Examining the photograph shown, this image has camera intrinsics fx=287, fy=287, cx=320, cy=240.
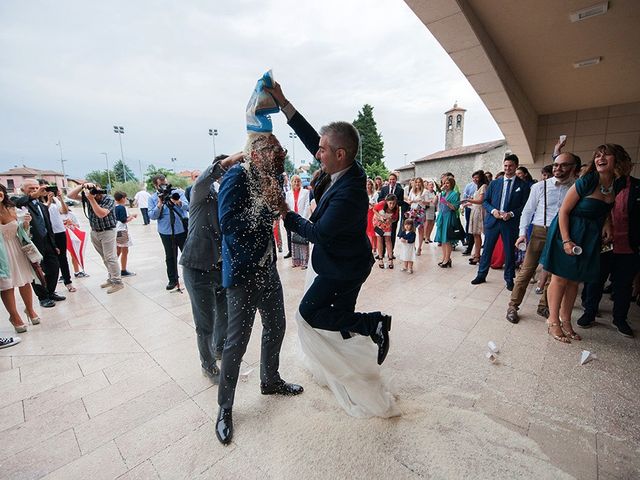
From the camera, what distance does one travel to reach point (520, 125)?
6844 millimetres

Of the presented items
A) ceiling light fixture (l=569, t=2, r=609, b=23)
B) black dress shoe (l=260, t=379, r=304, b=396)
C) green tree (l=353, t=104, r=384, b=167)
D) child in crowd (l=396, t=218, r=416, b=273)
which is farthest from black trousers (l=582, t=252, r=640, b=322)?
green tree (l=353, t=104, r=384, b=167)

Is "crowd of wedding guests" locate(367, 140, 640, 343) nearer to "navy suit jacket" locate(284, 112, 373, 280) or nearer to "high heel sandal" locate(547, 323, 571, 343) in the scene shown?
"high heel sandal" locate(547, 323, 571, 343)

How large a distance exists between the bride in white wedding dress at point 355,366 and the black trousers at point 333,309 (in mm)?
67

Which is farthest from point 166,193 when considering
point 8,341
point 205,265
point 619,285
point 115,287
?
point 619,285

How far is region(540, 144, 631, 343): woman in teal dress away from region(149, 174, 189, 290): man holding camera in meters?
4.79

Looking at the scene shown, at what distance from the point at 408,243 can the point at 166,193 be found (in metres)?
4.14

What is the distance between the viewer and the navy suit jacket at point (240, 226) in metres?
1.75

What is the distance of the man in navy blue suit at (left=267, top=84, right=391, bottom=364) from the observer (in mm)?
1720

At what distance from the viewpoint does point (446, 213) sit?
6.16 m

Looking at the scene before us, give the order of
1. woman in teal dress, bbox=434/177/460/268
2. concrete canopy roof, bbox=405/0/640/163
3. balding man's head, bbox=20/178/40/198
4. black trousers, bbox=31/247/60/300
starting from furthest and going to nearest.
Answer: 1. woman in teal dress, bbox=434/177/460/268
2. black trousers, bbox=31/247/60/300
3. balding man's head, bbox=20/178/40/198
4. concrete canopy roof, bbox=405/0/640/163

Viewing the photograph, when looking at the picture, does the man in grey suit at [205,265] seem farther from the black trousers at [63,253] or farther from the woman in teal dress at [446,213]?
the woman in teal dress at [446,213]

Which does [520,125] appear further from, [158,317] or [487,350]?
[158,317]

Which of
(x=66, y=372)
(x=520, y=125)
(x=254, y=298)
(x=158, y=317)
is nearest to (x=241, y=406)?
(x=254, y=298)

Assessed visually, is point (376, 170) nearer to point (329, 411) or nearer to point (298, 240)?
point (298, 240)
